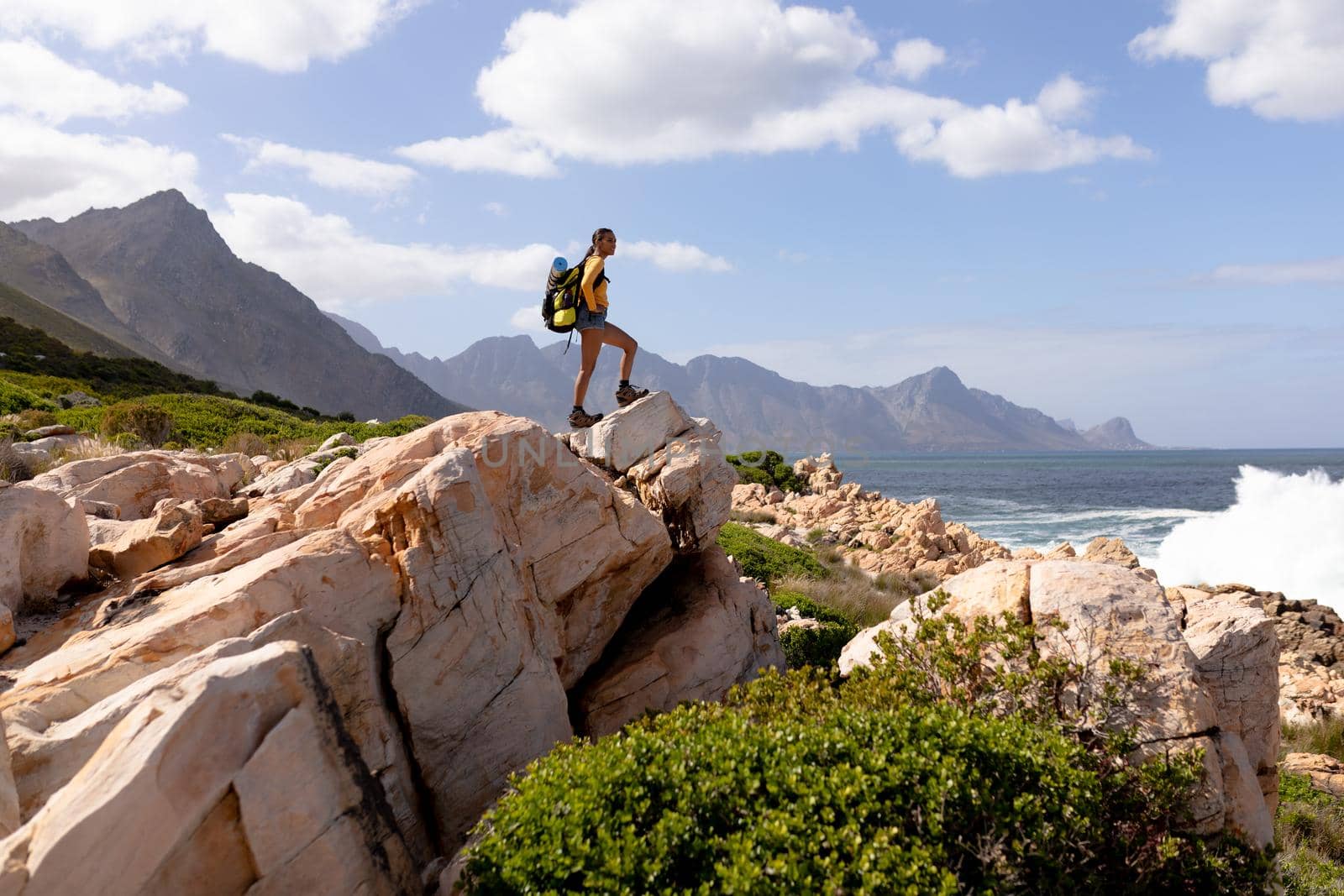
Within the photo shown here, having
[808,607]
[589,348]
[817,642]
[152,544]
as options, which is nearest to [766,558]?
[808,607]

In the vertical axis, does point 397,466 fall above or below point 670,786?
above

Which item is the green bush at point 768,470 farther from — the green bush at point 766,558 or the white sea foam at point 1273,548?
the green bush at point 766,558

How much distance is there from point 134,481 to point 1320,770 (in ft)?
57.3

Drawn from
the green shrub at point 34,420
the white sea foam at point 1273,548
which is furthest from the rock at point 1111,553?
the green shrub at point 34,420

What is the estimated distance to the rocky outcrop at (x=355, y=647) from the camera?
4047mm

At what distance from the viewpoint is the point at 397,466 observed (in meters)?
8.71

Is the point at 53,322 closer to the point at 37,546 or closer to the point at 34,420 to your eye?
the point at 34,420

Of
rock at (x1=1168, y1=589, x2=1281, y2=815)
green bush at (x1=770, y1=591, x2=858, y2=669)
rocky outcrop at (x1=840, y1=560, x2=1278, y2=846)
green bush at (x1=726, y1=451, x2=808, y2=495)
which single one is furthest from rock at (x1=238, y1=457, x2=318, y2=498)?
green bush at (x1=726, y1=451, x2=808, y2=495)

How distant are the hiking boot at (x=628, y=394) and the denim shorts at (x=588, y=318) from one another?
118 centimetres

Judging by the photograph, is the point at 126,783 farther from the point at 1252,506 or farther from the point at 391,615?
→ the point at 1252,506

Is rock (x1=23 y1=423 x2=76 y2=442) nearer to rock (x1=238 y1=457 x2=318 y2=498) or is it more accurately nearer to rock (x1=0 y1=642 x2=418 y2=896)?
rock (x1=238 y1=457 x2=318 y2=498)

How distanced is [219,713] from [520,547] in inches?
167

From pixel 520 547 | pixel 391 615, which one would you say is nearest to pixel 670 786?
pixel 391 615

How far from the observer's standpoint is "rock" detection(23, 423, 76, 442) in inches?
704
